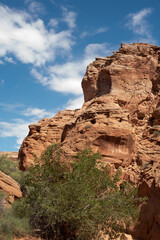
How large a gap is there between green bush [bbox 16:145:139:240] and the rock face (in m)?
2.62

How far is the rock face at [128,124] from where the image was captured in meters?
15.1

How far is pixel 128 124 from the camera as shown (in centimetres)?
1778

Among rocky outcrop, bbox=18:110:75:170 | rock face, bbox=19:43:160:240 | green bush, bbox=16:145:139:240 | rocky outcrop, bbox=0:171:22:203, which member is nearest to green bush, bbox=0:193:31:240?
green bush, bbox=16:145:139:240

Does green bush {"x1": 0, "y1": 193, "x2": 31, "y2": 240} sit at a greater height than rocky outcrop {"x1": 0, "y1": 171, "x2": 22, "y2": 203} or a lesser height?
lesser

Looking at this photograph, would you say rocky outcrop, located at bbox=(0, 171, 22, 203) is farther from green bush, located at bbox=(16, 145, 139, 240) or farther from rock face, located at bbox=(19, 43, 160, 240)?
rock face, located at bbox=(19, 43, 160, 240)

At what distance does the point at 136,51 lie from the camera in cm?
2328

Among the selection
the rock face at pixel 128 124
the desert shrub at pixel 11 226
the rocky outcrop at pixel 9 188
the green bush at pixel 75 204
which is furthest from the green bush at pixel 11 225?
the rock face at pixel 128 124

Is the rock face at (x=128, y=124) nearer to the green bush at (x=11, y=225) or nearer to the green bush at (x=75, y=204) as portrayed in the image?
the green bush at (x=75, y=204)

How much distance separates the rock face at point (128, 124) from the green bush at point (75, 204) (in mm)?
2615

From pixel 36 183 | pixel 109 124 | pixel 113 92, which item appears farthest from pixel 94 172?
pixel 113 92

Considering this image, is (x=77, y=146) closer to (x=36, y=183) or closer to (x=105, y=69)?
(x=36, y=183)

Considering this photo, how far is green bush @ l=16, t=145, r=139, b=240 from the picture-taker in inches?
405

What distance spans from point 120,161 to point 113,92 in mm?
6665

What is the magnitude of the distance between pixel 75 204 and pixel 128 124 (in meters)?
9.16
